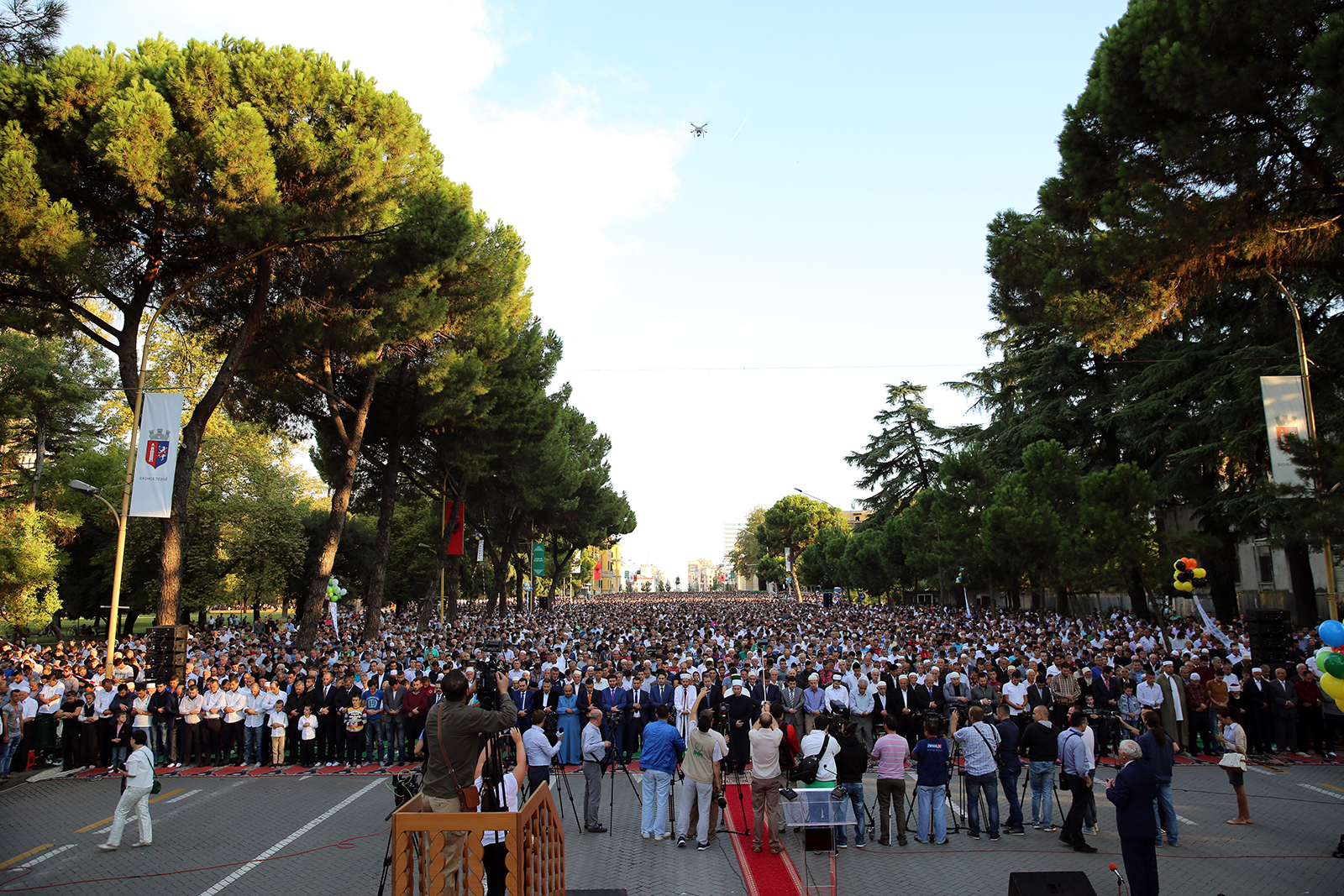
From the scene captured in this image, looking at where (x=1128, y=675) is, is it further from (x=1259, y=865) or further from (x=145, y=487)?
(x=145, y=487)

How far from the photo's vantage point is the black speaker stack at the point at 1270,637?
44.9 ft

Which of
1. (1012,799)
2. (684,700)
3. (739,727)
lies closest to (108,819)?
(684,700)

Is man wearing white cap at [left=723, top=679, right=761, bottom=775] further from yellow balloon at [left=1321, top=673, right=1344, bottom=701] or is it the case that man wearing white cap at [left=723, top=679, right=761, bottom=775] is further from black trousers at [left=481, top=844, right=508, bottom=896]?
yellow balloon at [left=1321, top=673, right=1344, bottom=701]

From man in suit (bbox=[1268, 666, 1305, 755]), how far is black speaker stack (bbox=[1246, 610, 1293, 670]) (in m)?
0.97

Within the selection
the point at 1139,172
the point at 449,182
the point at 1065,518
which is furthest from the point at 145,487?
the point at 1065,518

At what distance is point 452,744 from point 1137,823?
5294mm

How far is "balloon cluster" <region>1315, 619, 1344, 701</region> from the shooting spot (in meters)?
7.98

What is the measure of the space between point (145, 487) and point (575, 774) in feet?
33.5

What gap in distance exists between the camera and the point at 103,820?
971 centimetres

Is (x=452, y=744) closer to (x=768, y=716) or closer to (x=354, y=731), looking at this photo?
(x=768, y=716)

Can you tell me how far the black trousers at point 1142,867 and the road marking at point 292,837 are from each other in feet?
25.2

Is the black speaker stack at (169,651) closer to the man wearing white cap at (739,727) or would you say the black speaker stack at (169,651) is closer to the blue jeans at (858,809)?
the man wearing white cap at (739,727)

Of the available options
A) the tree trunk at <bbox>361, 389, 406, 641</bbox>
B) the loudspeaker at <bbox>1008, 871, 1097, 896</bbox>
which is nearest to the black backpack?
the loudspeaker at <bbox>1008, 871, 1097, 896</bbox>

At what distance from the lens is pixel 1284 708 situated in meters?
12.6
